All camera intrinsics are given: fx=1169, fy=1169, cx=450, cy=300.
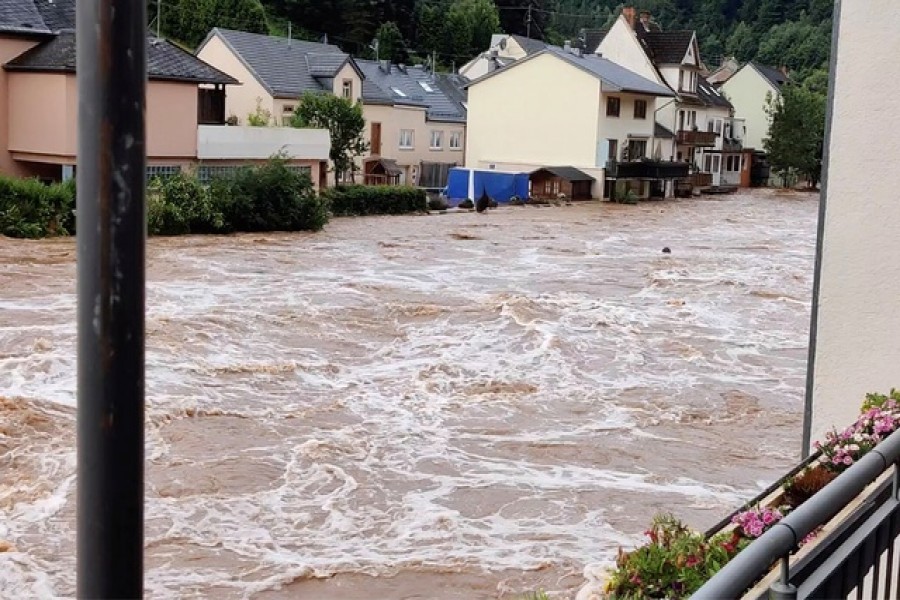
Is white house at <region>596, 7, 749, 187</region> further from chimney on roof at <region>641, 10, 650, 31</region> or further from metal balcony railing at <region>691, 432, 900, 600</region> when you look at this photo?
metal balcony railing at <region>691, 432, 900, 600</region>

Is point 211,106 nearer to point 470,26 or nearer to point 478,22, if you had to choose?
point 470,26

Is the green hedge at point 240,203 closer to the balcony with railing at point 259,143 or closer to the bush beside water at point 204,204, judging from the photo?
the bush beside water at point 204,204

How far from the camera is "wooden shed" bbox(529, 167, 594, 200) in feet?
170

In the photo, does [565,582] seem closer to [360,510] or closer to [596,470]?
[360,510]

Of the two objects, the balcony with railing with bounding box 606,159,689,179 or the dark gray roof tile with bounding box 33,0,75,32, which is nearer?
the dark gray roof tile with bounding box 33,0,75,32

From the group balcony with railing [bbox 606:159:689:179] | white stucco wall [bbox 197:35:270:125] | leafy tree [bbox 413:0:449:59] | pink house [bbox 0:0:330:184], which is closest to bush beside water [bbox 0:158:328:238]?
pink house [bbox 0:0:330:184]

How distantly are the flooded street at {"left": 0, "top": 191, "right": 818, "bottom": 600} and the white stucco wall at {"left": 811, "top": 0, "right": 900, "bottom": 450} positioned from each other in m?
3.07

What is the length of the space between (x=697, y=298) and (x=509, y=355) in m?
8.35

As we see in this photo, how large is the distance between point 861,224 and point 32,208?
80.5 feet

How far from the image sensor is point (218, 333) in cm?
1883

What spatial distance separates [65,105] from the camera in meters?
30.4

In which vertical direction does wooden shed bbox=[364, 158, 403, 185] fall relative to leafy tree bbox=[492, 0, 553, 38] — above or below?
below

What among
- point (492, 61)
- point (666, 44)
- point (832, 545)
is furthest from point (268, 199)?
point (666, 44)

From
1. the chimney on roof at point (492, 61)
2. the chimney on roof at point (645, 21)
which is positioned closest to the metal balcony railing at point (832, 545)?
the chimney on roof at point (492, 61)
